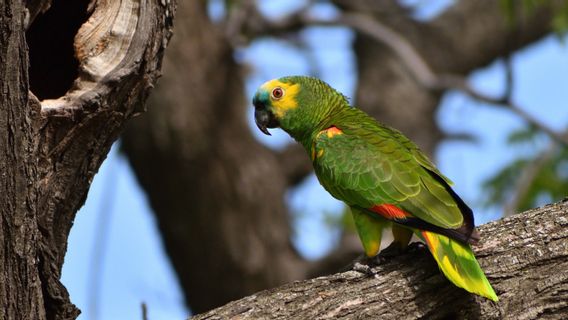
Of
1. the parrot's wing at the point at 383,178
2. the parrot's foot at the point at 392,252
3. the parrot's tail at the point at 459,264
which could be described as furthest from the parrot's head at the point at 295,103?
the parrot's tail at the point at 459,264

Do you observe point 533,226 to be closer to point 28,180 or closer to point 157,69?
point 157,69

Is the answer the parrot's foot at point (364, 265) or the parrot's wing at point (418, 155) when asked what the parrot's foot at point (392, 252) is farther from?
the parrot's wing at point (418, 155)

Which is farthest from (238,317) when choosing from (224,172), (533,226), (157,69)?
(224,172)

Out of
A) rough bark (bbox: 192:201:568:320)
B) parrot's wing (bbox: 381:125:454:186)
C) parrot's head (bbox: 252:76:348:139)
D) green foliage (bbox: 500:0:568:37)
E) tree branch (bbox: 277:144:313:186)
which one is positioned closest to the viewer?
rough bark (bbox: 192:201:568:320)

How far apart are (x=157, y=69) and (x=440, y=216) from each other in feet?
4.33

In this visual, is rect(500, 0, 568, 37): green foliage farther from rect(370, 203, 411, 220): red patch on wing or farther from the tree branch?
the tree branch

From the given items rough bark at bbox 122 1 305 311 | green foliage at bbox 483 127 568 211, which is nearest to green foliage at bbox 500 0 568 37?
green foliage at bbox 483 127 568 211

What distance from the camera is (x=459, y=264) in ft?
10.6

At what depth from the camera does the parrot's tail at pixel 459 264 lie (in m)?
3.15

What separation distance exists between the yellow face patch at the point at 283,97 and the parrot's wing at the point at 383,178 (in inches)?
18.3

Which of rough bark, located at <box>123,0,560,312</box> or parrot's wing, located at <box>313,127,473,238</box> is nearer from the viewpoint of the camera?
parrot's wing, located at <box>313,127,473,238</box>

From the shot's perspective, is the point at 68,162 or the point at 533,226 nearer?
the point at 68,162

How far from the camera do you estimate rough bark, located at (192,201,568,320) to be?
3.12 m

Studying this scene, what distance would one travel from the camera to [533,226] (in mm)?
3354
